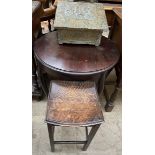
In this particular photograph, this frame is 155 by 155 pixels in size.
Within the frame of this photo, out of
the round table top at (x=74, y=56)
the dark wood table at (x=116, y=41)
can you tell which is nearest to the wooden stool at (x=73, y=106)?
the round table top at (x=74, y=56)

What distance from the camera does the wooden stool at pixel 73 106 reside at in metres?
1.36

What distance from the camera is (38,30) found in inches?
81.3

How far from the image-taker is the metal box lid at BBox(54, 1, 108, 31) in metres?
1.61

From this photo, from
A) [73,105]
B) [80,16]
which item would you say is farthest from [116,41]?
[73,105]

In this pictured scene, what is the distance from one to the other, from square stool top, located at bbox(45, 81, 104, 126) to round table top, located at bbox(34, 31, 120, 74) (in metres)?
0.10

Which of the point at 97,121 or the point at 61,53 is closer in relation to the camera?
the point at 97,121

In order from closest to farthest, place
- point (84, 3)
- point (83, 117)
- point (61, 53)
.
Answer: point (83, 117) < point (61, 53) < point (84, 3)

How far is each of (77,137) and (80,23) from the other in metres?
0.96

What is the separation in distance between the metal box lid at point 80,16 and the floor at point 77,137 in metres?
0.90

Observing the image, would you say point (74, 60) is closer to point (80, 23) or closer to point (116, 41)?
point (80, 23)

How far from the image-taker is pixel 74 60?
1613 millimetres

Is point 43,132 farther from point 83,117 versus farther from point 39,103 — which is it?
point 83,117

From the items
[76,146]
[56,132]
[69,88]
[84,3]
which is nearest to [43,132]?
[56,132]

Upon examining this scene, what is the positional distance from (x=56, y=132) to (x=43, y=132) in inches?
4.4
